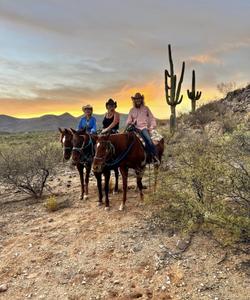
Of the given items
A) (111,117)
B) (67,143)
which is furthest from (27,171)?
(111,117)

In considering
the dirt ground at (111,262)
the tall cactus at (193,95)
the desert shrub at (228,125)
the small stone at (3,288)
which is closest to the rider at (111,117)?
the dirt ground at (111,262)

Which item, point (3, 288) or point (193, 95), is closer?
point (3, 288)

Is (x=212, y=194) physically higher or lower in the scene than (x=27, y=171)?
higher

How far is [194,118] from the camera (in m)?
22.6

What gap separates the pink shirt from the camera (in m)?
8.98

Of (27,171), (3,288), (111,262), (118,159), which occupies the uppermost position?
(118,159)

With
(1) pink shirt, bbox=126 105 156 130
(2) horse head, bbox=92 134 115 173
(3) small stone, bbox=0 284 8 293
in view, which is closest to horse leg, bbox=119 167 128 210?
(2) horse head, bbox=92 134 115 173

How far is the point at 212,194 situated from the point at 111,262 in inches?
80.0

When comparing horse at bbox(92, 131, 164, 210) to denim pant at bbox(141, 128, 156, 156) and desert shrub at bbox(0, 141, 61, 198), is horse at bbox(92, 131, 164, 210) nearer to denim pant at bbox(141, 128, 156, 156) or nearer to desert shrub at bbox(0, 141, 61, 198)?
denim pant at bbox(141, 128, 156, 156)

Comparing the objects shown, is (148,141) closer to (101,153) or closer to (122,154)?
(122,154)

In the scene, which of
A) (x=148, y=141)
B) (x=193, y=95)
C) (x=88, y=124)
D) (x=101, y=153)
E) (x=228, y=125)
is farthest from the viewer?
(x=193, y=95)

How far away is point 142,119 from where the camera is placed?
9.01 m

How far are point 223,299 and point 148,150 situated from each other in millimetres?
4315

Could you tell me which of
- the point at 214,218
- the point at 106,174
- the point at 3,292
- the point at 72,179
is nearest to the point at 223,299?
the point at 214,218
